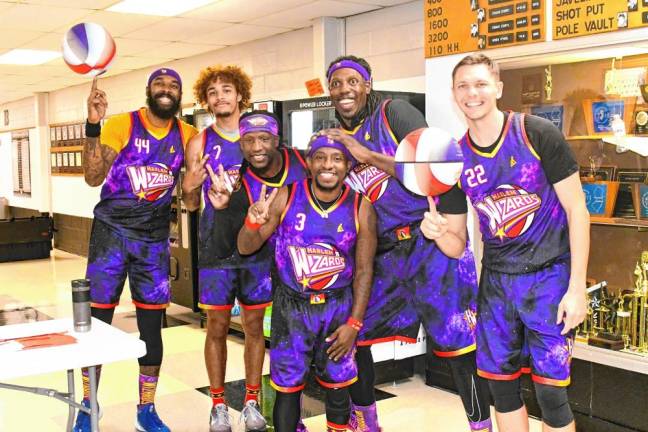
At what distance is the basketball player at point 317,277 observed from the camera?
264cm

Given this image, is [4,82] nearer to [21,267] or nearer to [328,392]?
[21,267]

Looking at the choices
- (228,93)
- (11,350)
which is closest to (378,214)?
(228,93)

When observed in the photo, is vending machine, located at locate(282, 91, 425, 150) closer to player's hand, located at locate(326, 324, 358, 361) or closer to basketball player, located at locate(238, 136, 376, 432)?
basketball player, located at locate(238, 136, 376, 432)

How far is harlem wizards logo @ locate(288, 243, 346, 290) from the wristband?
4.04 feet

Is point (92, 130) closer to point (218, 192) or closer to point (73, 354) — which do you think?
point (218, 192)

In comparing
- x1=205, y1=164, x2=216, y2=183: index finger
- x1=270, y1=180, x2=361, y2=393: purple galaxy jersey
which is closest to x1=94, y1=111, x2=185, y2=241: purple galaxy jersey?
x1=205, y1=164, x2=216, y2=183: index finger

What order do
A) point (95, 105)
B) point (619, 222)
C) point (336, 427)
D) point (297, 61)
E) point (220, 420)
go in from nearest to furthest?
1. point (336, 427)
2. point (95, 105)
3. point (220, 420)
4. point (619, 222)
5. point (297, 61)

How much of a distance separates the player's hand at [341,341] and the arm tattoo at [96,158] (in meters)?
1.45

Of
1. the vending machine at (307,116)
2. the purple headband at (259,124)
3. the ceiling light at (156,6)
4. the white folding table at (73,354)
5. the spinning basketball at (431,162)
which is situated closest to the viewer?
the white folding table at (73,354)

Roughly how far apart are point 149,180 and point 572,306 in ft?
6.55

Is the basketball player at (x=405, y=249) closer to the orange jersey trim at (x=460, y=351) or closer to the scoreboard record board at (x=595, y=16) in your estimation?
the orange jersey trim at (x=460, y=351)

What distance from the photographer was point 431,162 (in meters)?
2.31

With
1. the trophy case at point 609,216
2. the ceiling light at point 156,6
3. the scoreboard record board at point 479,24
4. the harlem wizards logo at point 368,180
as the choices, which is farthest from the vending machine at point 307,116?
the harlem wizards logo at point 368,180

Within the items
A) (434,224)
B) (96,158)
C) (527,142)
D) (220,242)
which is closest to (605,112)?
(527,142)
